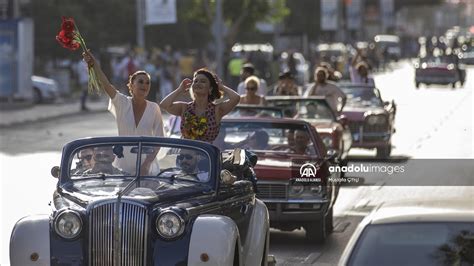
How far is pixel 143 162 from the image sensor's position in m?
10.2

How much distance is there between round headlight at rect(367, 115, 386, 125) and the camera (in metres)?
23.3

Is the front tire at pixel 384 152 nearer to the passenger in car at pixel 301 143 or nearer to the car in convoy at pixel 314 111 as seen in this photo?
the car in convoy at pixel 314 111

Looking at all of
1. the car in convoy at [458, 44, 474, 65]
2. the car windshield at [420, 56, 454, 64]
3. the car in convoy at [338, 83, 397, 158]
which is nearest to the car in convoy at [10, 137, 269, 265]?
the car in convoy at [338, 83, 397, 158]

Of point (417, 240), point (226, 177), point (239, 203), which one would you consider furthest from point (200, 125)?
point (417, 240)

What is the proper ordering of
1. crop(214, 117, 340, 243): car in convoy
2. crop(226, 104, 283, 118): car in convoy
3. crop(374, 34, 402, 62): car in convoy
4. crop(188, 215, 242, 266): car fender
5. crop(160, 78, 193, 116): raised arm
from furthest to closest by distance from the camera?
crop(374, 34, 402, 62): car in convoy, crop(226, 104, 283, 118): car in convoy, crop(214, 117, 340, 243): car in convoy, crop(160, 78, 193, 116): raised arm, crop(188, 215, 242, 266): car fender

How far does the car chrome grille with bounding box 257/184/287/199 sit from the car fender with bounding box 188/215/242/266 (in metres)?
4.38

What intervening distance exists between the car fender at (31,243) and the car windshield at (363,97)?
15.4 meters

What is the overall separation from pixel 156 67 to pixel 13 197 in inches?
995

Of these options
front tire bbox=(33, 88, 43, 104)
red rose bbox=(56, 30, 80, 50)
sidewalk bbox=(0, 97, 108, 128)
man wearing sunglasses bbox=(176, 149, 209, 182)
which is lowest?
sidewalk bbox=(0, 97, 108, 128)

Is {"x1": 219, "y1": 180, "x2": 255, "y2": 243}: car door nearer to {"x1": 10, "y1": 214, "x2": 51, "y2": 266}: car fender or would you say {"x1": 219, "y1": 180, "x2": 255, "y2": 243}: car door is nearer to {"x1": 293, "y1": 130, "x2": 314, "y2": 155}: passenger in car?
{"x1": 10, "y1": 214, "x2": 51, "y2": 266}: car fender

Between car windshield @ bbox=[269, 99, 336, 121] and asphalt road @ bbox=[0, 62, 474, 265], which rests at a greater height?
car windshield @ bbox=[269, 99, 336, 121]

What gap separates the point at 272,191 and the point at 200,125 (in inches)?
87.3

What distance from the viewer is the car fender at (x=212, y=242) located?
922 centimetres

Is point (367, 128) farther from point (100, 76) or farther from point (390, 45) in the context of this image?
point (390, 45)
